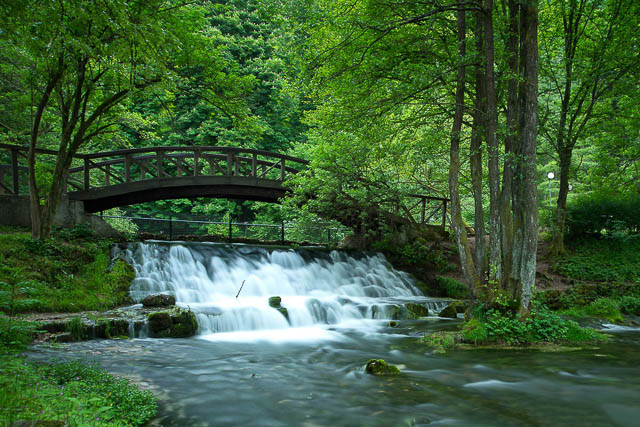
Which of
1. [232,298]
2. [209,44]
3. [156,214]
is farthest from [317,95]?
[156,214]

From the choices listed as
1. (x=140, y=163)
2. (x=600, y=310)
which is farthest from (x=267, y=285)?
(x=600, y=310)

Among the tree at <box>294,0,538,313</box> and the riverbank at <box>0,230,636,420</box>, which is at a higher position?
the tree at <box>294,0,538,313</box>

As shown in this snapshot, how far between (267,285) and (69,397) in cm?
1075

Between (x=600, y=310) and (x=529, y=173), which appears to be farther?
(x=600, y=310)

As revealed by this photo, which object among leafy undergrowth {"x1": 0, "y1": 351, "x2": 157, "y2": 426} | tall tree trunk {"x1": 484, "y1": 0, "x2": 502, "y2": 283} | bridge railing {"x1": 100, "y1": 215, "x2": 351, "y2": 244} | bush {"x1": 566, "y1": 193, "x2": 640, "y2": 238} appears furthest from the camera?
bridge railing {"x1": 100, "y1": 215, "x2": 351, "y2": 244}

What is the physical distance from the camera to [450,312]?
12867 millimetres

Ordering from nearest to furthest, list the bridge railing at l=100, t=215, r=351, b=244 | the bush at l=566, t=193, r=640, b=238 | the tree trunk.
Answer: the tree trunk → the bush at l=566, t=193, r=640, b=238 → the bridge railing at l=100, t=215, r=351, b=244

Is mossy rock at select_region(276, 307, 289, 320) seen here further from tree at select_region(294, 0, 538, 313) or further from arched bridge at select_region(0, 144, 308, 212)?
arched bridge at select_region(0, 144, 308, 212)

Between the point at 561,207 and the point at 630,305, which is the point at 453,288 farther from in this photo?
the point at 630,305

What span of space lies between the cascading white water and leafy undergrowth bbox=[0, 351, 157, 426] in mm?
5092

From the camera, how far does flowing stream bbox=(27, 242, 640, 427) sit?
5.12 m

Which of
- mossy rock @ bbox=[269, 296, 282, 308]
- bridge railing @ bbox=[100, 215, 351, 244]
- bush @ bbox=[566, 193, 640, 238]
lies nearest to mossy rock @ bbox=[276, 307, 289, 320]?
mossy rock @ bbox=[269, 296, 282, 308]

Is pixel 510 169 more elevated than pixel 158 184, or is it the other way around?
pixel 158 184

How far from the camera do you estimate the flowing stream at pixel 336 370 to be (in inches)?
202
